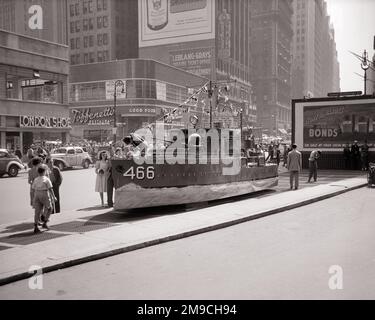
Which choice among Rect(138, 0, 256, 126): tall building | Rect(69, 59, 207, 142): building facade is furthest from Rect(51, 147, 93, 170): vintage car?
Rect(69, 59, 207, 142): building facade

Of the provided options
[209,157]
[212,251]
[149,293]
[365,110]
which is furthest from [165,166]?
[365,110]

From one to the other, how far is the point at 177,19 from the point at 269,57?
260 ft

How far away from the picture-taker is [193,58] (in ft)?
311

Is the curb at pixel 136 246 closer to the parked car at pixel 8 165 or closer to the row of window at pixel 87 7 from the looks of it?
the parked car at pixel 8 165

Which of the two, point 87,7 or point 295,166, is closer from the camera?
point 295,166

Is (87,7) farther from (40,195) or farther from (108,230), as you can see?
(108,230)

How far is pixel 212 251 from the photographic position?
766 centimetres

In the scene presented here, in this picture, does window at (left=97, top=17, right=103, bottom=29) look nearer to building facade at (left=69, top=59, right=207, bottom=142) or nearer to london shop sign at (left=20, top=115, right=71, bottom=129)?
building facade at (left=69, top=59, right=207, bottom=142)

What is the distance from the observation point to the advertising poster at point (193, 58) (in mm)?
93844

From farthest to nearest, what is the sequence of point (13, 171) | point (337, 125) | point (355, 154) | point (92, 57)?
1. point (92, 57)
2. point (337, 125)
3. point (355, 154)
4. point (13, 171)

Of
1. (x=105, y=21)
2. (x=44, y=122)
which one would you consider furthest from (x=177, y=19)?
(x=44, y=122)

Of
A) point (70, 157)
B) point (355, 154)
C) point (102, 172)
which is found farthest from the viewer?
point (70, 157)

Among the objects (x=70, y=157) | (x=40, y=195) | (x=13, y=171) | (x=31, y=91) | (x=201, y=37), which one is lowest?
(x=13, y=171)
